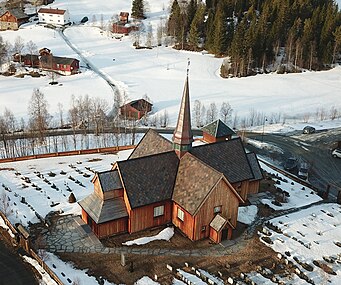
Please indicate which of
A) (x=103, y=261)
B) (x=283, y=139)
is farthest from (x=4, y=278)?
(x=283, y=139)

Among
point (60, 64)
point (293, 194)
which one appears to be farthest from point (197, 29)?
point (293, 194)

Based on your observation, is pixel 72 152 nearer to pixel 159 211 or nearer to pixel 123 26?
pixel 159 211

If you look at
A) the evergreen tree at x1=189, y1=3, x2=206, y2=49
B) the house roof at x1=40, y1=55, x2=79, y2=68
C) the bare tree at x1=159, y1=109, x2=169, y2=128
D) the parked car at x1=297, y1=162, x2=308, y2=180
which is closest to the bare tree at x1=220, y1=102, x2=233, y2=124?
the bare tree at x1=159, y1=109, x2=169, y2=128

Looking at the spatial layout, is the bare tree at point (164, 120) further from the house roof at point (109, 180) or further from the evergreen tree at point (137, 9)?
the evergreen tree at point (137, 9)

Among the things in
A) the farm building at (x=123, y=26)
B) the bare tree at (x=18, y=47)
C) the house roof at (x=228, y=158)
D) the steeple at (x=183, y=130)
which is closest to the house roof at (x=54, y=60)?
the bare tree at (x=18, y=47)

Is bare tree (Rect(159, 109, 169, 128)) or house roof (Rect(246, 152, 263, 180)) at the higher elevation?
house roof (Rect(246, 152, 263, 180))

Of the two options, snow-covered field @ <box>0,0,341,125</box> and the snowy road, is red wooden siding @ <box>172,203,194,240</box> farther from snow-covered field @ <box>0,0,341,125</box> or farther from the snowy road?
the snowy road

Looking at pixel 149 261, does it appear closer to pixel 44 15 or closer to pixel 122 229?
pixel 122 229

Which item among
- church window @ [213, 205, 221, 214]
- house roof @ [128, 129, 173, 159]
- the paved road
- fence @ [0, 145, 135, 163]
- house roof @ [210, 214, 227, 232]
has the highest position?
house roof @ [128, 129, 173, 159]
